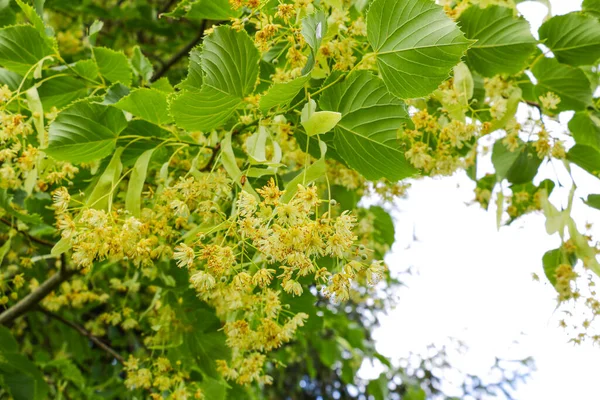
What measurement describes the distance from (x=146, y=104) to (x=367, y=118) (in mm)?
381

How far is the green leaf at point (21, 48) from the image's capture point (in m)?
1.17

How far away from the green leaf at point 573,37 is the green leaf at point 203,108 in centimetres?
77

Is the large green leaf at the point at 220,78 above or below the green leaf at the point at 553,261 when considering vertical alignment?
above

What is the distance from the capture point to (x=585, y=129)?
1.37 meters

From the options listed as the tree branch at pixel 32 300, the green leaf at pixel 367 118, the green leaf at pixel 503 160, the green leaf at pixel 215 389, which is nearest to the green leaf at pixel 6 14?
the tree branch at pixel 32 300

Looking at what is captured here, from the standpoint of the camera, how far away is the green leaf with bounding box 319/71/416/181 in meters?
0.92

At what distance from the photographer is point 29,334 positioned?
2.89 metres

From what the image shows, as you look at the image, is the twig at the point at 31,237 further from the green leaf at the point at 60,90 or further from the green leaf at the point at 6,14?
the green leaf at the point at 6,14

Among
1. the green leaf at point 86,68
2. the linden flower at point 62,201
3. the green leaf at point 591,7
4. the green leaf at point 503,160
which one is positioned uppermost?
the green leaf at point 86,68

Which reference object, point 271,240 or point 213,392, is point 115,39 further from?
point 271,240

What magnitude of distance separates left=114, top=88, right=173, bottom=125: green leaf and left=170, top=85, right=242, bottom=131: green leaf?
2.6 inches

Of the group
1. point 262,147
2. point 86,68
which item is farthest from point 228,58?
point 86,68

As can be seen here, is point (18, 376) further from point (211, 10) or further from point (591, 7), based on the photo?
point (591, 7)

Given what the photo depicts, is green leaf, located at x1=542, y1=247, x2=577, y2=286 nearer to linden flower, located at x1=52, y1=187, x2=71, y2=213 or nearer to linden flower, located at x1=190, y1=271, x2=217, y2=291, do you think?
linden flower, located at x1=190, y1=271, x2=217, y2=291
